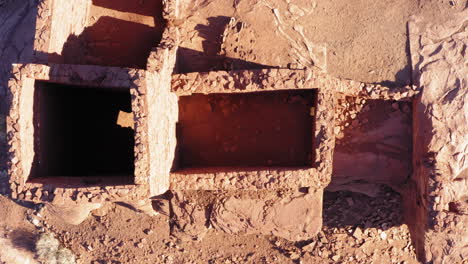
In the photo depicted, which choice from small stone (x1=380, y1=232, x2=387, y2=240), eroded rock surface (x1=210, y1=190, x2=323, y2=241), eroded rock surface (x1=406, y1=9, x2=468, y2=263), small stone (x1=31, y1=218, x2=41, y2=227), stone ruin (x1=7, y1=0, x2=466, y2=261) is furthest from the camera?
small stone (x1=31, y1=218, x2=41, y2=227)

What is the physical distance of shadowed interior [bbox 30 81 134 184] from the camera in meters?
3.36

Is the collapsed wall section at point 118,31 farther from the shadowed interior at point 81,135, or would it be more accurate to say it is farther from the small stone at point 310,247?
the small stone at point 310,247

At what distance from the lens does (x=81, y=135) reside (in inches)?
167

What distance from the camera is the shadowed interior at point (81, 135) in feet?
11.0

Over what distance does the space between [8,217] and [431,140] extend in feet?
19.3

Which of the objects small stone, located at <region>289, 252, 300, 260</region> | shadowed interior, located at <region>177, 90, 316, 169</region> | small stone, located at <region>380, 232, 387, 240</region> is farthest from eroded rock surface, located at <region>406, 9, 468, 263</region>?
small stone, located at <region>289, 252, 300, 260</region>

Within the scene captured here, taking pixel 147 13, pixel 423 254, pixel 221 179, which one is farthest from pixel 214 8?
pixel 423 254

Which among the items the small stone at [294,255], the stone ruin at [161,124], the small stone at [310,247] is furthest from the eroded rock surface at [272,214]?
the small stone at [294,255]

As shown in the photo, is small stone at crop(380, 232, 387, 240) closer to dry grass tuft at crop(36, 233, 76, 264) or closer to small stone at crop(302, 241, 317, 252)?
small stone at crop(302, 241, 317, 252)

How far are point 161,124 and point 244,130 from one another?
124 cm

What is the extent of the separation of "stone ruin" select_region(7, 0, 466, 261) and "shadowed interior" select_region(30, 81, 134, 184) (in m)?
0.01

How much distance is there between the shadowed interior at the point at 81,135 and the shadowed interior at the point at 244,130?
30.6 inches

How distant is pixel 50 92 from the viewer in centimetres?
346

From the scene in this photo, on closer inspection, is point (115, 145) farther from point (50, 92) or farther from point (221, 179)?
point (221, 179)
